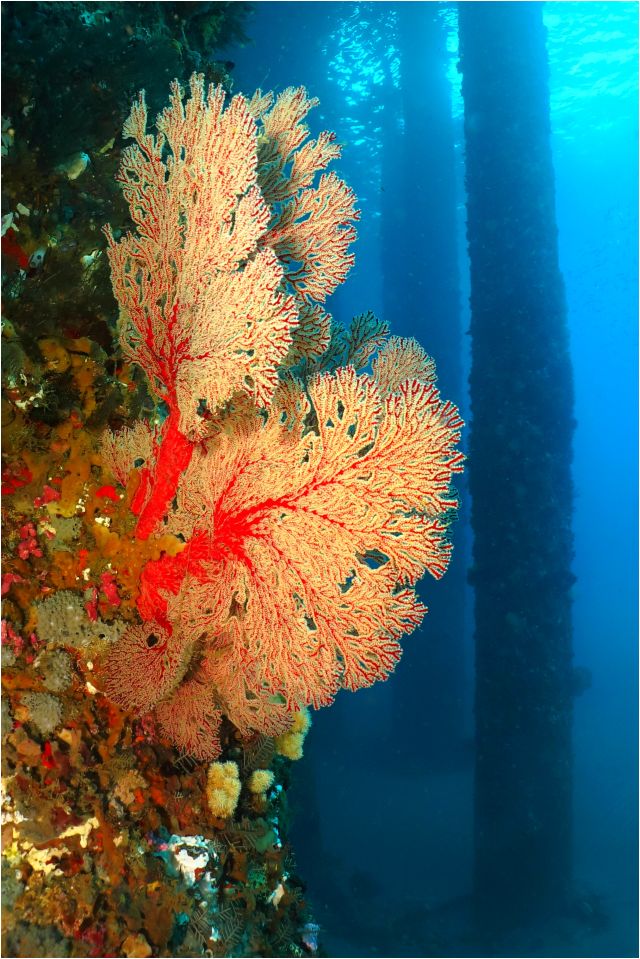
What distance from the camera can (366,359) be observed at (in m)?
3.46

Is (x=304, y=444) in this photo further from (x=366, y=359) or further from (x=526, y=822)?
(x=526, y=822)

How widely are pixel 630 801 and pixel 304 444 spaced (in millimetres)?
27213

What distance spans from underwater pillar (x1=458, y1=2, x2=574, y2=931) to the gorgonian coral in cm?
835

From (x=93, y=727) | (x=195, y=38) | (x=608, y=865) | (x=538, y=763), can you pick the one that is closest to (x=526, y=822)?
(x=538, y=763)

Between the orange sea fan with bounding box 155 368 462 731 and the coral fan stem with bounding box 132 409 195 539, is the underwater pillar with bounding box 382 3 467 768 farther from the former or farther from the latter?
A: the orange sea fan with bounding box 155 368 462 731

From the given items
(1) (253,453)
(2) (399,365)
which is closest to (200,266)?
(1) (253,453)

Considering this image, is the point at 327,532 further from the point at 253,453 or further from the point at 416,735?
the point at 416,735

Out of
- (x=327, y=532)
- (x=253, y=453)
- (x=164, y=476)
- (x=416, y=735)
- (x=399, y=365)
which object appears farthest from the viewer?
(x=416, y=735)

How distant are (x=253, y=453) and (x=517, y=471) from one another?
8780 mm

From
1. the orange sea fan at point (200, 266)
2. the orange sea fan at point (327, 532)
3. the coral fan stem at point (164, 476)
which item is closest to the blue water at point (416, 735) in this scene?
the orange sea fan at point (200, 266)

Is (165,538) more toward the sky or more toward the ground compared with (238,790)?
more toward the sky

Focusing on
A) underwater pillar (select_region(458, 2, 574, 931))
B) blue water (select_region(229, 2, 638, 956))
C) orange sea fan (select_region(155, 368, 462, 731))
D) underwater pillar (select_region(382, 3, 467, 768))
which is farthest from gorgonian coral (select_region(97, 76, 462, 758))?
underwater pillar (select_region(382, 3, 467, 768))

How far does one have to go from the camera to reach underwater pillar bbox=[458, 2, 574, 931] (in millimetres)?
10242

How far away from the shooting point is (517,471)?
10242 millimetres
